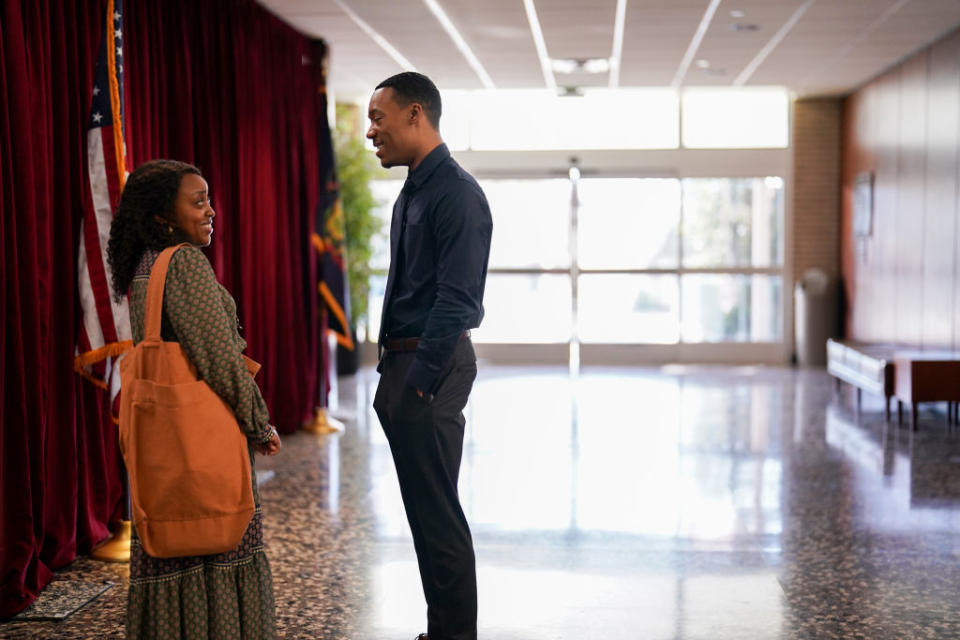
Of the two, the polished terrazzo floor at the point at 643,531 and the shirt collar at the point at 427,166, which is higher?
the shirt collar at the point at 427,166

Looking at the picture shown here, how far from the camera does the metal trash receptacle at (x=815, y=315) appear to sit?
466 inches

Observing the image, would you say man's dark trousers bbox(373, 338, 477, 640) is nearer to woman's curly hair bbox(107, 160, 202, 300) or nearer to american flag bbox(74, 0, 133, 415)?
woman's curly hair bbox(107, 160, 202, 300)

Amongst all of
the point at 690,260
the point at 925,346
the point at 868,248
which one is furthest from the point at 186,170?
the point at 690,260

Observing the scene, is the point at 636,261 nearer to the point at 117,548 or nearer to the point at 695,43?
the point at 695,43

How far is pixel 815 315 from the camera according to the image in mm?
11891

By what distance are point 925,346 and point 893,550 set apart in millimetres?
5090

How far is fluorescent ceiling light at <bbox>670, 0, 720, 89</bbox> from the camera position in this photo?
7.43 m

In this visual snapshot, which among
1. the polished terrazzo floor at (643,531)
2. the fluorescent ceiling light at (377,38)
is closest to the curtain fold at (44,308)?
the polished terrazzo floor at (643,531)

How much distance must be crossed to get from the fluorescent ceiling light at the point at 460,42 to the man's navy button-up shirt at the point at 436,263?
15.3 feet

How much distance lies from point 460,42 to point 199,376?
679 centimetres

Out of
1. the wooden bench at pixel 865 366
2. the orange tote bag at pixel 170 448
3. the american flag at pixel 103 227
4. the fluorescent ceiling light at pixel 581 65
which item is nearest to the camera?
the orange tote bag at pixel 170 448

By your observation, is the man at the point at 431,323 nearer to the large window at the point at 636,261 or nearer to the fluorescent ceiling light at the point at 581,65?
the fluorescent ceiling light at the point at 581,65

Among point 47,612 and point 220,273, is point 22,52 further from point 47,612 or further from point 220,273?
point 220,273

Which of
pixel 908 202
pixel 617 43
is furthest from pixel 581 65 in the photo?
pixel 908 202
